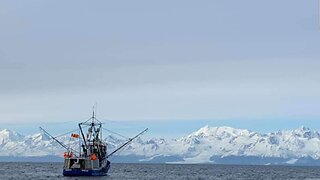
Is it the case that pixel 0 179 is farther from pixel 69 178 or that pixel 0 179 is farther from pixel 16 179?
pixel 69 178

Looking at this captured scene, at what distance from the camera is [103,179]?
19575 centimetres

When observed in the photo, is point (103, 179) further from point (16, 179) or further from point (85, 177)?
point (16, 179)

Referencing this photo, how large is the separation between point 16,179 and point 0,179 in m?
4.10

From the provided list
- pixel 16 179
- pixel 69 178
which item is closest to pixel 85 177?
pixel 69 178

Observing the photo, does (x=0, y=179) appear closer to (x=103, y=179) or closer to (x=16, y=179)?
(x=16, y=179)

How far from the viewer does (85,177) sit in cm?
19925

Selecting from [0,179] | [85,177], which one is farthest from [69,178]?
[0,179]

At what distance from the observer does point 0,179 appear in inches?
7795

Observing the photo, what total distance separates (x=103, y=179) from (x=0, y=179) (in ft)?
85.8

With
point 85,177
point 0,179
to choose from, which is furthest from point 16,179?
point 85,177

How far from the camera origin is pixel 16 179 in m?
200

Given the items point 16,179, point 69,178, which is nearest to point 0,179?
point 16,179

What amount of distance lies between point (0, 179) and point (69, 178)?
58.5ft

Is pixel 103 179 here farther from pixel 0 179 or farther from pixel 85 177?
pixel 0 179
